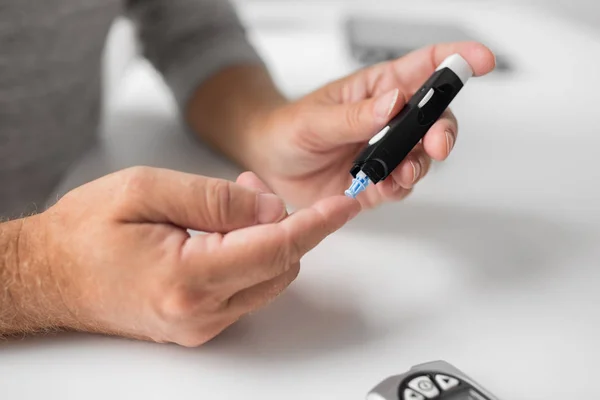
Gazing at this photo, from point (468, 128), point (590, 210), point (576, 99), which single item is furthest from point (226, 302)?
point (576, 99)

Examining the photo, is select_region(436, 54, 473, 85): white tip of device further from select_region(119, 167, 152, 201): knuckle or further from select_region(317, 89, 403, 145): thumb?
select_region(119, 167, 152, 201): knuckle

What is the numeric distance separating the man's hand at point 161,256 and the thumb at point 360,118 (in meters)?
0.09

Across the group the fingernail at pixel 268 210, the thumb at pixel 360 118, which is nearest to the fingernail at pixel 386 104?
the thumb at pixel 360 118

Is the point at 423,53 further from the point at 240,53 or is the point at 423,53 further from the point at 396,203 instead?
the point at 240,53

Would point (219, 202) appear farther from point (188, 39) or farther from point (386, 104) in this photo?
point (188, 39)

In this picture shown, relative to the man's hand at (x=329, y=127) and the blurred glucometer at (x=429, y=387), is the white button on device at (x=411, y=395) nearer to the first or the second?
the blurred glucometer at (x=429, y=387)

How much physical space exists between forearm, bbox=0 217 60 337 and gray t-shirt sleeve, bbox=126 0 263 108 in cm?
33

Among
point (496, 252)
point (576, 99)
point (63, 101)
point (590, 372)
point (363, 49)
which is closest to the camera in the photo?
point (590, 372)

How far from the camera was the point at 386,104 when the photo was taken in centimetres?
42

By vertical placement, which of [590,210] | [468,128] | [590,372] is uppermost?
[468,128]

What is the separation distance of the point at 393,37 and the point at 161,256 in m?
0.70

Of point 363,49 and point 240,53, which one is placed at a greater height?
point 363,49

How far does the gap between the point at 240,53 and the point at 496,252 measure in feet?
1.11

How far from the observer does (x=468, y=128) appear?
690mm
